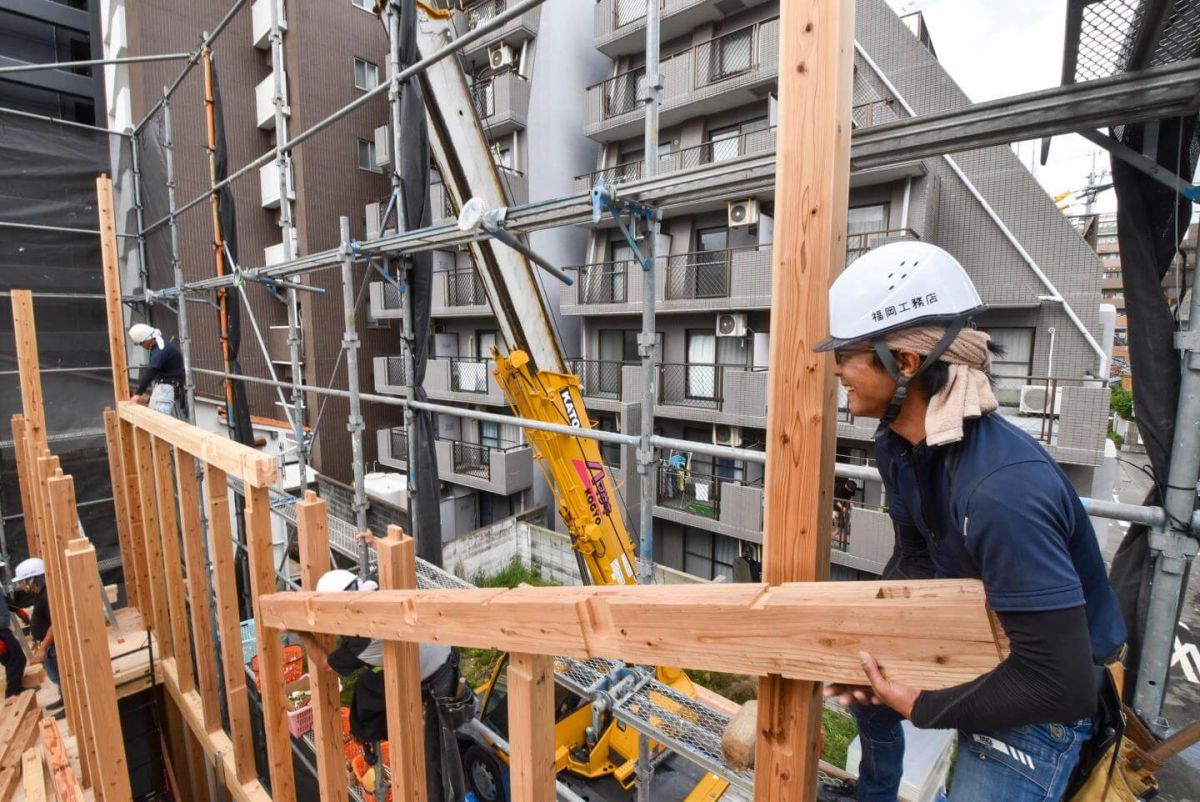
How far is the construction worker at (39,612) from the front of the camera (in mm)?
4882

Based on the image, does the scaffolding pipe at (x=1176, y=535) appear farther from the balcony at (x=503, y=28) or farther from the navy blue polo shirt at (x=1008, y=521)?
the balcony at (x=503, y=28)

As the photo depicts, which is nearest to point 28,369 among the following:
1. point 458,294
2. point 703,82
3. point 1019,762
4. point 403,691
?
Answer: point 403,691

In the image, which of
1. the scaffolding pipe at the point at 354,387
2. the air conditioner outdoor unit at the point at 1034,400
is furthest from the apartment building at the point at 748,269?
the scaffolding pipe at the point at 354,387

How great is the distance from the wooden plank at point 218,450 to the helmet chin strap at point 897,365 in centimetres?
186

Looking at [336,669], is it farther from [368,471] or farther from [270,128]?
[270,128]

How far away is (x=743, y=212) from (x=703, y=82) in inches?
92.2

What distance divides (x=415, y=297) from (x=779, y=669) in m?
3.54

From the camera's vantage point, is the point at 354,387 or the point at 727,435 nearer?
the point at 354,387

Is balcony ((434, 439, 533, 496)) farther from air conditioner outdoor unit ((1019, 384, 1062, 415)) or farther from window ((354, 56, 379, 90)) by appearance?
window ((354, 56, 379, 90))

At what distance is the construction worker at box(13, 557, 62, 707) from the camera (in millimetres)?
4882

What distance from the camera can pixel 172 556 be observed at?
3.32 metres

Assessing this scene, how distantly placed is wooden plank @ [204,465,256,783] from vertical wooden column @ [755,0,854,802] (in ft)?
7.70

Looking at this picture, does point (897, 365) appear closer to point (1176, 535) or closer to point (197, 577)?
point (1176, 535)

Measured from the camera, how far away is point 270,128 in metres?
12.2
